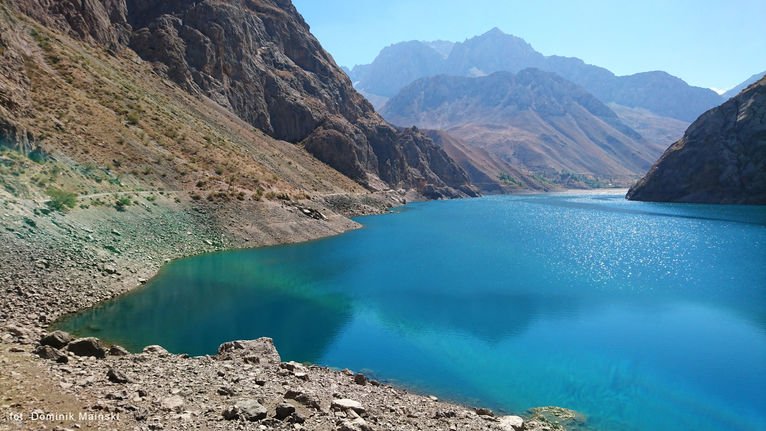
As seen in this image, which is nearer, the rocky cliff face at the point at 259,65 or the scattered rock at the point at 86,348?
the scattered rock at the point at 86,348

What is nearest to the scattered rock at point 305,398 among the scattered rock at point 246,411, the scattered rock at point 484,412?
the scattered rock at point 246,411

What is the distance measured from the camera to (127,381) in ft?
42.7

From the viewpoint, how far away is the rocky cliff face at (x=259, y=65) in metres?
90.4

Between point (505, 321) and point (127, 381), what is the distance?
21.4 metres

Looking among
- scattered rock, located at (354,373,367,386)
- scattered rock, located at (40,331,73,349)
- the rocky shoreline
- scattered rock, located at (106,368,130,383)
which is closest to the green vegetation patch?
the rocky shoreline

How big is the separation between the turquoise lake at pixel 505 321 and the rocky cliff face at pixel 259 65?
62.3 m

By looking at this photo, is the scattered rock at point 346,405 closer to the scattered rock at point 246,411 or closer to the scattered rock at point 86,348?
the scattered rock at point 246,411

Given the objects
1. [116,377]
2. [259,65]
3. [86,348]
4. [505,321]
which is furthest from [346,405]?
[259,65]

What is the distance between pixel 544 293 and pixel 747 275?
2228 centimetres

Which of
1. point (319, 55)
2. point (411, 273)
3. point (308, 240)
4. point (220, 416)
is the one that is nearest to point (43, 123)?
point (308, 240)

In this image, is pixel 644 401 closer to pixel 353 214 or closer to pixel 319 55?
pixel 353 214

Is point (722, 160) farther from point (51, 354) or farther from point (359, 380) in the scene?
point (51, 354)

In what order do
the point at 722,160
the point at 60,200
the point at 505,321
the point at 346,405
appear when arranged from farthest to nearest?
the point at 722,160 → the point at 60,200 → the point at 505,321 → the point at 346,405

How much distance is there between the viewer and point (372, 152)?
15162 cm
